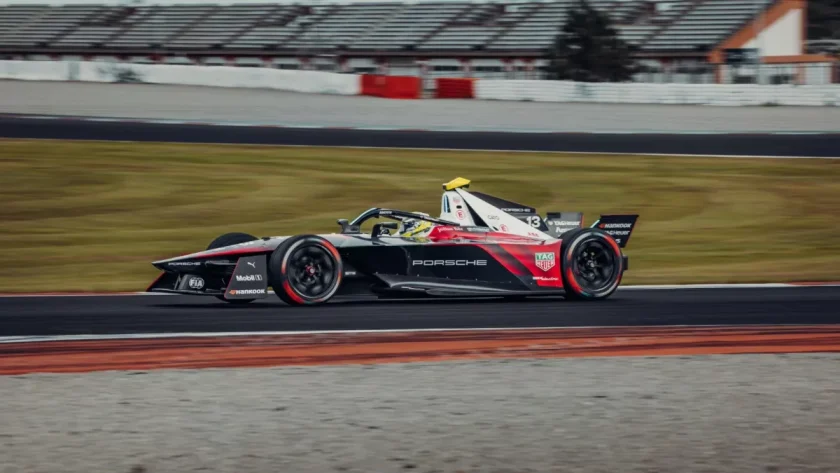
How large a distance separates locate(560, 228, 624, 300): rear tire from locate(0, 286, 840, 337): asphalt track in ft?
0.57

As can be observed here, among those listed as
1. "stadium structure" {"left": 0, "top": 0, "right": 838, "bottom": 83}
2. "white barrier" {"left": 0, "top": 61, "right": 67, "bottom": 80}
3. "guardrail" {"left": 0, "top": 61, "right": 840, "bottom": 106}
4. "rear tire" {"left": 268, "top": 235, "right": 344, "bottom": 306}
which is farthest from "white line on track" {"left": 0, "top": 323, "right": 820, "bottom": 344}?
"stadium structure" {"left": 0, "top": 0, "right": 838, "bottom": 83}

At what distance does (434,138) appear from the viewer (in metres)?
26.2

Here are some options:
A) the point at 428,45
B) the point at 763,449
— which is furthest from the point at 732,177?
the point at 428,45

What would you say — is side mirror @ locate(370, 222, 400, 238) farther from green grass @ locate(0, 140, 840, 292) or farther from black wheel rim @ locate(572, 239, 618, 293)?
green grass @ locate(0, 140, 840, 292)

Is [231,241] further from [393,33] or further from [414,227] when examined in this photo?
[393,33]

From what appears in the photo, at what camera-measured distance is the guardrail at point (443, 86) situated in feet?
113

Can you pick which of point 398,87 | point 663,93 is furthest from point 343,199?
point 663,93

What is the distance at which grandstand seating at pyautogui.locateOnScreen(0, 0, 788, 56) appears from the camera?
184 ft

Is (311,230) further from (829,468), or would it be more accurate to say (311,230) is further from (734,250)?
(829,468)

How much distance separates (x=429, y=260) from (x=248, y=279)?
1.63 m

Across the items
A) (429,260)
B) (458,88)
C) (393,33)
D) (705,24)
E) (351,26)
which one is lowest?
(429,260)

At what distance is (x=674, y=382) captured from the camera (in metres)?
6.92

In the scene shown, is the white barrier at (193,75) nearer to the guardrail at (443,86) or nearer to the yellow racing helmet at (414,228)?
the guardrail at (443,86)

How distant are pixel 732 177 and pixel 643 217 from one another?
4.09m
